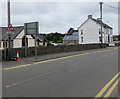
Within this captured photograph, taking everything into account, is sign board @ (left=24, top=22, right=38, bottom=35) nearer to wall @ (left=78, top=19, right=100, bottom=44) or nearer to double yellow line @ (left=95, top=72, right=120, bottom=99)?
double yellow line @ (left=95, top=72, right=120, bottom=99)

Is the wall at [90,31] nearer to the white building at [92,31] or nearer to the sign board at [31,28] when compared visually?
the white building at [92,31]

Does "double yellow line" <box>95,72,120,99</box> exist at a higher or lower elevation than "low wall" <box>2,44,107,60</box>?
lower

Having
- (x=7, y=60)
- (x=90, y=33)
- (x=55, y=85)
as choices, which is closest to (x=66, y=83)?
(x=55, y=85)

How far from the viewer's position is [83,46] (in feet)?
104

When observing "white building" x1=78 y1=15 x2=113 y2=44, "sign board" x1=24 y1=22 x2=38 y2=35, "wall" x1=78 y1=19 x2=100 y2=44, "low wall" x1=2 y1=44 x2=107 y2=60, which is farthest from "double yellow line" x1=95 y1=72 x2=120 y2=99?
"wall" x1=78 y1=19 x2=100 y2=44

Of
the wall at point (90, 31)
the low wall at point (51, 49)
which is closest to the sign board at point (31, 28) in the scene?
the low wall at point (51, 49)

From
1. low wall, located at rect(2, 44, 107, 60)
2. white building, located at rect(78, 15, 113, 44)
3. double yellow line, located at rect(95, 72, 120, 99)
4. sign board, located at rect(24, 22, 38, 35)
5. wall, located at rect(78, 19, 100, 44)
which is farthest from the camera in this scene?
wall, located at rect(78, 19, 100, 44)

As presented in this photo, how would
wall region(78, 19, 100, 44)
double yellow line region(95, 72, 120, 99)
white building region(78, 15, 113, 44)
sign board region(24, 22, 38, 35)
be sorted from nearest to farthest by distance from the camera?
double yellow line region(95, 72, 120, 99)
sign board region(24, 22, 38, 35)
white building region(78, 15, 113, 44)
wall region(78, 19, 100, 44)

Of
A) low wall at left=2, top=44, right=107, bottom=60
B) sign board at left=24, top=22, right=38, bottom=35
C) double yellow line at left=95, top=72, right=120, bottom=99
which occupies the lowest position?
double yellow line at left=95, top=72, right=120, bottom=99

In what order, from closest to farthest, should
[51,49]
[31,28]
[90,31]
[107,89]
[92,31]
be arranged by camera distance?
[107,89], [31,28], [51,49], [92,31], [90,31]

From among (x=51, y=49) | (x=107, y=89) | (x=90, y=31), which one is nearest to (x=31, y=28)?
(x=51, y=49)

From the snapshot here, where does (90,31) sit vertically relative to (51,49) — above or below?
above

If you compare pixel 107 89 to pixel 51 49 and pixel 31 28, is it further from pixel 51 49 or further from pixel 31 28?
pixel 51 49

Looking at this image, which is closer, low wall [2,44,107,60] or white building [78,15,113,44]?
low wall [2,44,107,60]
